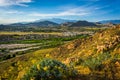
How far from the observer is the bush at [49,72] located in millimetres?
19172

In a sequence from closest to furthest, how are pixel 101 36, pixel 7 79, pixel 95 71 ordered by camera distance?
1. pixel 95 71
2. pixel 7 79
3. pixel 101 36

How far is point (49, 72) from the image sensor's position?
1928 cm

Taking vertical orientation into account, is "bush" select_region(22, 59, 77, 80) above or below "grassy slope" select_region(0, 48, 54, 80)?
above

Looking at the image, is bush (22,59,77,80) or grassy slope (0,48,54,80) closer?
bush (22,59,77,80)

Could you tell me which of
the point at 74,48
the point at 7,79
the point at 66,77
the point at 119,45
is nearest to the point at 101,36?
the point at 74,48

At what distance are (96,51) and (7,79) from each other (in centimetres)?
2399

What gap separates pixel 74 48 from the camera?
77.6 meters

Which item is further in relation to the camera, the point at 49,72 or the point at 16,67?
the point at 16,67

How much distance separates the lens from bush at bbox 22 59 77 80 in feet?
62.9

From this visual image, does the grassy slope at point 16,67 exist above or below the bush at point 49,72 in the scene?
below

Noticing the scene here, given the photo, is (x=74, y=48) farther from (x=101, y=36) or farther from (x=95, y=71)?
(x=95, y=71)

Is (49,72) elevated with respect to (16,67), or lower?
elevated

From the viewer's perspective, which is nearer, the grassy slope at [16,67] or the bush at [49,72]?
the bush at [49,72]

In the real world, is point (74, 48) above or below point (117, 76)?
below
